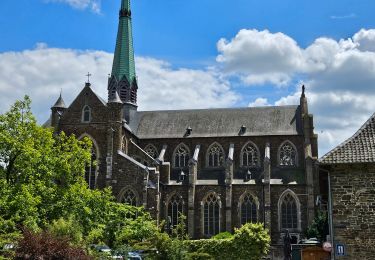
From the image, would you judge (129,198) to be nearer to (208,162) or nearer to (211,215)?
(211,215)

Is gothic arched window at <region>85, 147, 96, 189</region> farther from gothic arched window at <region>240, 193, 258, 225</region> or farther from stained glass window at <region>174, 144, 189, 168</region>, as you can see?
gothic arched window at <region>240, 193, 258, 225</region>

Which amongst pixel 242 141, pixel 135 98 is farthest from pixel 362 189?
pixel 135 98

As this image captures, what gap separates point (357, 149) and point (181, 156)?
3488 centimetres

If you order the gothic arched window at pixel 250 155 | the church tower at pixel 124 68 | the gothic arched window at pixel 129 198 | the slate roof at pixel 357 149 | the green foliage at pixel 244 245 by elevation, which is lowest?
the green foliage at pixel 244 245

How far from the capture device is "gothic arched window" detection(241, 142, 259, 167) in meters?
53.8

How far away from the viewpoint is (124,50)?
2495 inches

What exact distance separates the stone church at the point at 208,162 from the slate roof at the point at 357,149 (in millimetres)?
25242

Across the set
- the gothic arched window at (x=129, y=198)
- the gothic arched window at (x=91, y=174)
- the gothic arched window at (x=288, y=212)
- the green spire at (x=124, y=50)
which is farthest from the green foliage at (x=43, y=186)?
the green spire at (x=124, y=50)

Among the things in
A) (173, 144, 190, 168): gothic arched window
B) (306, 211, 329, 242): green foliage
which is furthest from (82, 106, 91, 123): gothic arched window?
(306, 211, 329, 242): green foliage

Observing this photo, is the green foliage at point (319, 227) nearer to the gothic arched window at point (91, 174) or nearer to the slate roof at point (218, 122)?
the slate roof at point (218, 122)

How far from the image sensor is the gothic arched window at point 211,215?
163ft

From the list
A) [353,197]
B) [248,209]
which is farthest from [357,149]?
[248,209]

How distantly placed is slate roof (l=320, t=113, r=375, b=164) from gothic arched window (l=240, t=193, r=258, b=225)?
90.3ft

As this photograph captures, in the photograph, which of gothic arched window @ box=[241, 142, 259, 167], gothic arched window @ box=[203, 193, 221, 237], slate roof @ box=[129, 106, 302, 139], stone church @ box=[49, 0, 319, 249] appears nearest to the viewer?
stone church @ box=[49, 0, 319, 249]
